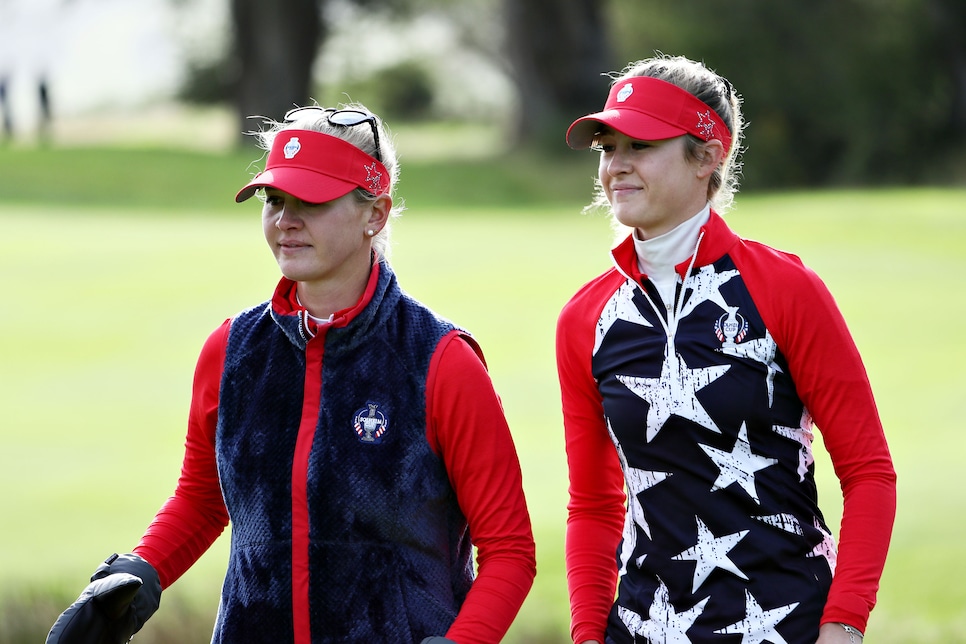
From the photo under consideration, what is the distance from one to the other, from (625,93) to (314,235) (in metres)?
0.70

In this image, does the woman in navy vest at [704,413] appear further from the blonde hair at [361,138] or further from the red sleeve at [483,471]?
the blonde hair at [361,138]

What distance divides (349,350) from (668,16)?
26190 millimetres

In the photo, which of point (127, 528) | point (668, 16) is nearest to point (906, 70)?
point (668, 16)

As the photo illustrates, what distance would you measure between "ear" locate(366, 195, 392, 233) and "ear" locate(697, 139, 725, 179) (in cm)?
64

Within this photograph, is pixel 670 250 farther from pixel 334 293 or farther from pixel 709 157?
pixel 334 293

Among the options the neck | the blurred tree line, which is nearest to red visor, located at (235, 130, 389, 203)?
Answer: the neck

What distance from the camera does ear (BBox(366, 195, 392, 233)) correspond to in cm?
269

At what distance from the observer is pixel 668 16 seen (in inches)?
1089

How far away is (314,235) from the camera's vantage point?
2600 millimetres

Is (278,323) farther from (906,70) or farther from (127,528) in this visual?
Result: (906,70)

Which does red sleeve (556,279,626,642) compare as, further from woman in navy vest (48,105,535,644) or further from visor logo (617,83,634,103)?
visor logo (617,83,634,103)

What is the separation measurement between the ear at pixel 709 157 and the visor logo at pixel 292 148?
2.67 feet

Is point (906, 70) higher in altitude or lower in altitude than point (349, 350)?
higher

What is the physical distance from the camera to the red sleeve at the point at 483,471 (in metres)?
2.50
